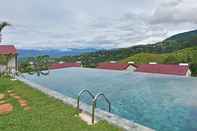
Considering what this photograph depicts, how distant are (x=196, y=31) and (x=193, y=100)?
7370 inches

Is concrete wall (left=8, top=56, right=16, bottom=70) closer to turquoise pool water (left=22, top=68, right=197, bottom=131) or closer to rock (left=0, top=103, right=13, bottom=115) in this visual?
turquoise pool water (left=22, top=68, right=197, bottom=131)

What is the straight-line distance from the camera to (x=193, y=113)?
1010cm

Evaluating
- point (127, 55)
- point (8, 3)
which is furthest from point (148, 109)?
point (127, 55)

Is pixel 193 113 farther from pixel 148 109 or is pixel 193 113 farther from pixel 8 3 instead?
pixel 8 3

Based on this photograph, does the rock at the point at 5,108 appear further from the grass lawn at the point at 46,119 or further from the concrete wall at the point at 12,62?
the concrete wall at the point at 12,62

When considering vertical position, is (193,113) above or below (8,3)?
below

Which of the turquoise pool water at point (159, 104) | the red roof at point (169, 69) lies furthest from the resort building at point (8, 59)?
the red roof at point (169, 69)

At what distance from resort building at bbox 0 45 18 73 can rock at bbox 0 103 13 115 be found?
49.2ft

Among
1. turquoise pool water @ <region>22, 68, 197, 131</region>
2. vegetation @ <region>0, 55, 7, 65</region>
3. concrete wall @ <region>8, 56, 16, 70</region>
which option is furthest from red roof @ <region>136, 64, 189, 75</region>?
vegetation @ <region>0, 55, 7, 65</region>

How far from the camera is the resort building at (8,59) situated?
26219 millimetres

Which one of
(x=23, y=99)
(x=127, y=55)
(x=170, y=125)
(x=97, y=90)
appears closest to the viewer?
(x=170, y=125)

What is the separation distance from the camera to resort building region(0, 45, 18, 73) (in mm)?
26219

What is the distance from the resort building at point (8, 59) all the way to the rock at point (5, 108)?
15002mm

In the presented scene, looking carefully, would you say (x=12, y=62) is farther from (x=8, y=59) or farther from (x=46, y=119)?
(x=46, y=119)
